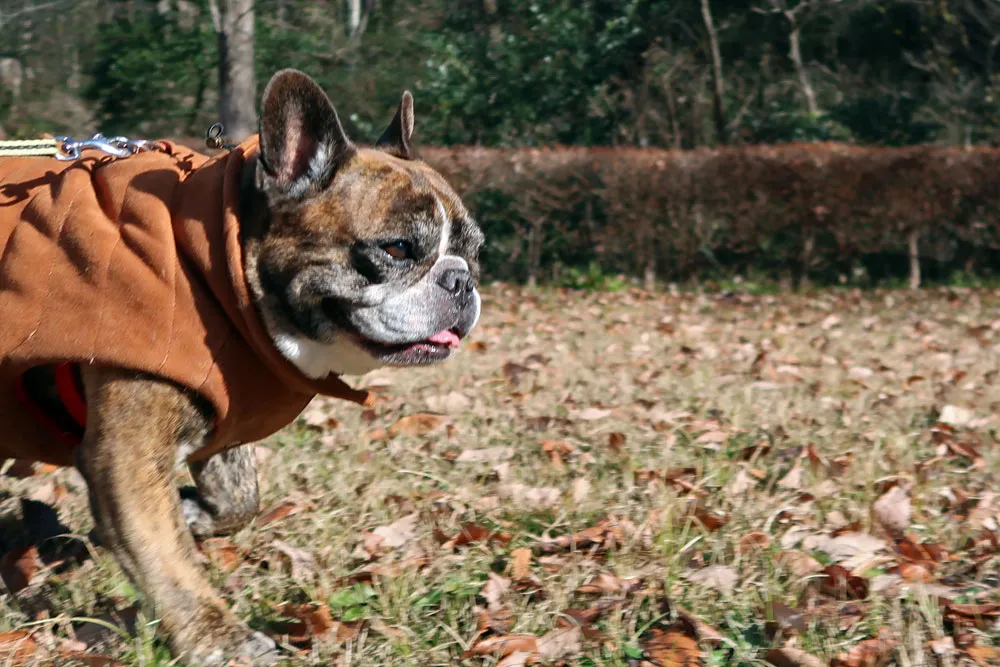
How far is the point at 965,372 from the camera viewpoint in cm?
628

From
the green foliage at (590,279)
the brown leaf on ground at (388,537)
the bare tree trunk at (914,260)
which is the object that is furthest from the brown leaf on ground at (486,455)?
the bare tree trunk at (914,260)

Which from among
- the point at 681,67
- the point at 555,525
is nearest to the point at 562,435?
the point at 555,525

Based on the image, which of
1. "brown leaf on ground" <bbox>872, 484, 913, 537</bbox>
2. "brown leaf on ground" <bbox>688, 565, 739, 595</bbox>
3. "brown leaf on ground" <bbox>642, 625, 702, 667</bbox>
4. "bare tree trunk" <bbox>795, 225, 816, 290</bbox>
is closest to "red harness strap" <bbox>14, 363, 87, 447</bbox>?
"brown leaf on ground" <bbox>642, 625, 702, 667</bbox>

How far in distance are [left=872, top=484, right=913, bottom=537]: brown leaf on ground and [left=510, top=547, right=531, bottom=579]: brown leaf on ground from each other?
122cm

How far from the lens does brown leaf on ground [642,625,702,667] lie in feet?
8.34

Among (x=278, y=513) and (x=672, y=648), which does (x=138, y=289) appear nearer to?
(x=278, y=513)

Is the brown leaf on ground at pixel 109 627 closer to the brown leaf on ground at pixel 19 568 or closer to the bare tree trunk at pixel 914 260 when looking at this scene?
the brown leaf on ground at pixel 19 568

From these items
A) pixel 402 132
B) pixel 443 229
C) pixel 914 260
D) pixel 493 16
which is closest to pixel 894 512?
pixel 443 229

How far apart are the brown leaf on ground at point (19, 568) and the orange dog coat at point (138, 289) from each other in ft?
1.66

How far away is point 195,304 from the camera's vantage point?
262 cm

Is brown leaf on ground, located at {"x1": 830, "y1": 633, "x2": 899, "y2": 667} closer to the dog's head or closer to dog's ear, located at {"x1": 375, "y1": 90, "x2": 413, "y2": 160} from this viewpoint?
the dog's head

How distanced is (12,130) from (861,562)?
15.9m

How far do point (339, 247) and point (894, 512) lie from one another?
2065mm

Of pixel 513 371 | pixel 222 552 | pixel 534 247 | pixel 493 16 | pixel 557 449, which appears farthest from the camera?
pixel 493 16
